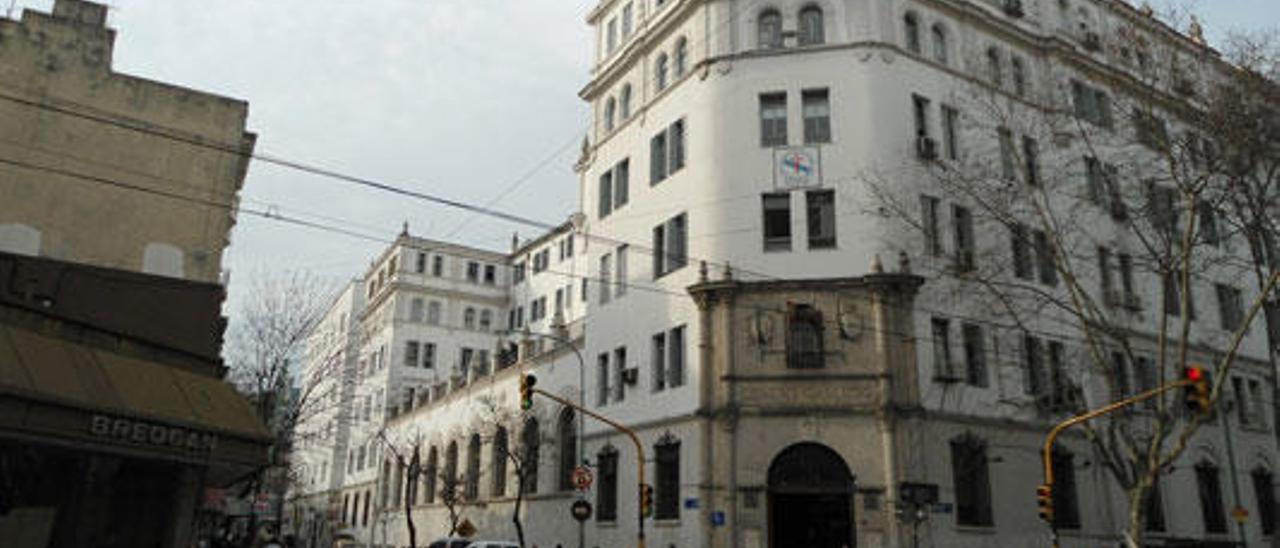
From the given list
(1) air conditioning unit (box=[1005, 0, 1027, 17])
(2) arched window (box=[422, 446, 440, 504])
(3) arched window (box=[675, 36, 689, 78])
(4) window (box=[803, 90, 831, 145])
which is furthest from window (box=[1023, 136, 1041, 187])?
(2) arched window (box=[422, 446, 440, 504])

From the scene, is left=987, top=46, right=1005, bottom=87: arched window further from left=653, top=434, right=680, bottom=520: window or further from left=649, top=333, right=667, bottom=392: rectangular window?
left=653, top=434, right=680, bottom=520: window

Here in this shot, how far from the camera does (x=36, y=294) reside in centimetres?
1703

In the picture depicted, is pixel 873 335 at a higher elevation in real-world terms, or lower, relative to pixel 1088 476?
higher

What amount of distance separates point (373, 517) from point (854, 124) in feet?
153

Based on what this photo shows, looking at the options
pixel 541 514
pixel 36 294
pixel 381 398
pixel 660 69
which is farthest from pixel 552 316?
pixel 36 294

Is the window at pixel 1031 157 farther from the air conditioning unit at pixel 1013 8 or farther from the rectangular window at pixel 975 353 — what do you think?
the rectangular window at pixel 975 353

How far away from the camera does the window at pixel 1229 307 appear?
40.4 metres

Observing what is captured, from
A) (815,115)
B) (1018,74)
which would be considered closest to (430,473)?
(815,115)

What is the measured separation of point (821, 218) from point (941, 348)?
220 inches

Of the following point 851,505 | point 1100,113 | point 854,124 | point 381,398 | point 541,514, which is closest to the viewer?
point 851,505

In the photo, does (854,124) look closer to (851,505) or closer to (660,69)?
(660,69)

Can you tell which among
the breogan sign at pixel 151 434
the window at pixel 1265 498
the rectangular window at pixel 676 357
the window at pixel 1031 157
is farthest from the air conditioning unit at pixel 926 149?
the breogan sign at pixel 151 434

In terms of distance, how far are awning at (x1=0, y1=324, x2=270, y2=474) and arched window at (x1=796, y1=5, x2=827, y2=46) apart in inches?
898

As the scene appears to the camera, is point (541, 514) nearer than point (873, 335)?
No
